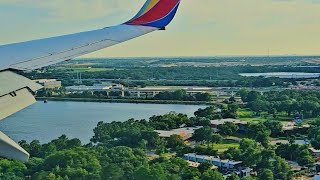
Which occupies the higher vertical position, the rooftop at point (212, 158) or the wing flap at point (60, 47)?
the wing flap at point (60, 47)

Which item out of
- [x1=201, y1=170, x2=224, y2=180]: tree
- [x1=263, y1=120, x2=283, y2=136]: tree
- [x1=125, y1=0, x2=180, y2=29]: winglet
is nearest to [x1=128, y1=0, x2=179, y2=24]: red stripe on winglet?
[x1=125, y1=0, x2=180, y2=29]: winglet

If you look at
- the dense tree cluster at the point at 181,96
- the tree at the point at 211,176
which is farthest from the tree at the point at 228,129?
the dense tree cluster at the point at 181,96

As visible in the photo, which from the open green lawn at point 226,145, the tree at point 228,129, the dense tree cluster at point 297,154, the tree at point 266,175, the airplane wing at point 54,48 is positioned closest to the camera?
the airplane wing at point 54,48

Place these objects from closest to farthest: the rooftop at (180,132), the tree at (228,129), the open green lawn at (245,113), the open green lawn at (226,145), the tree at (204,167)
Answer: the tree at (204,167) < the open green lawn at (226,145) < the rooftop at (180,132) < the tree at (228,129) < the open green lawn at (245,113)

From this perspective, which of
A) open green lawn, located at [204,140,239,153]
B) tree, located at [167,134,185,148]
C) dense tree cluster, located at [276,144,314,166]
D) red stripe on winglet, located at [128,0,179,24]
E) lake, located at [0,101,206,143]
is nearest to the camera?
red stripe on winglet, located at [128,0,179,24]

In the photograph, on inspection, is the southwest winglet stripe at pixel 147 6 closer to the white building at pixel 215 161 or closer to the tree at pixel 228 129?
the white building at pixel 215 161

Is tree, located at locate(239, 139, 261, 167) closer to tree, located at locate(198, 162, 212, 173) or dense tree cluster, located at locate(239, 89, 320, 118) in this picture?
tree, located at locate(198, 162, 212, 173)

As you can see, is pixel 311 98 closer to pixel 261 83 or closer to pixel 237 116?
pixel 237 116

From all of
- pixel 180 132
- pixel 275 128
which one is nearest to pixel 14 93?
pixel 180 132

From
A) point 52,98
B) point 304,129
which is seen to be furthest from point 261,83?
point 304,129
